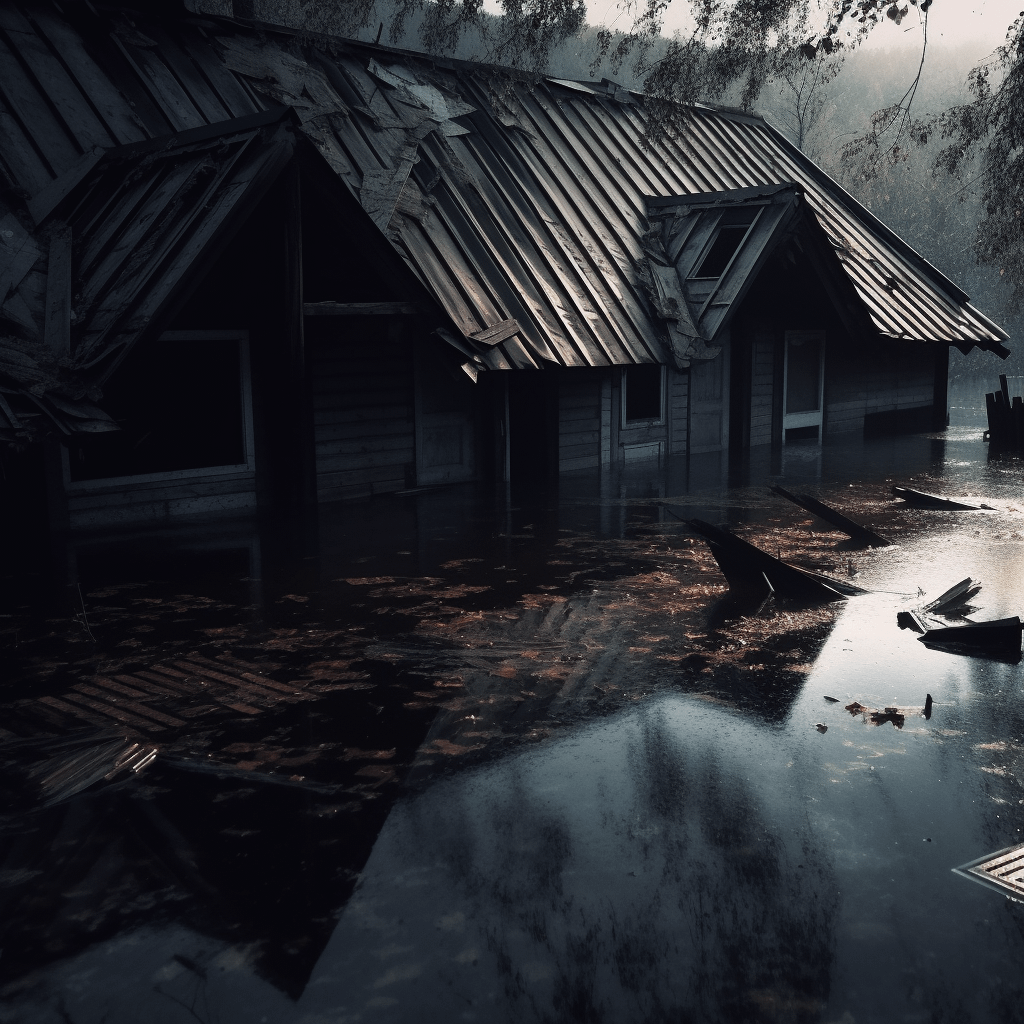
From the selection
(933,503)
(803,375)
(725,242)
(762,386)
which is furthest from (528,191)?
(933,503)

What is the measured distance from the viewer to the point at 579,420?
15.9m

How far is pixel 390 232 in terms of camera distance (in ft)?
43.3

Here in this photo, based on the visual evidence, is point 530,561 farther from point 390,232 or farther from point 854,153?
point 854,153

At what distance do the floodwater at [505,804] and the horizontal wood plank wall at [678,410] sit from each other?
8.62 meters

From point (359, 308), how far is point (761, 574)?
5.53 m

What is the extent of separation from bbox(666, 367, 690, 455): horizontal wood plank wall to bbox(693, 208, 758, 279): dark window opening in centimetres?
177

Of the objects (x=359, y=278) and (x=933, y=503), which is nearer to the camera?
(x=933, y=503)

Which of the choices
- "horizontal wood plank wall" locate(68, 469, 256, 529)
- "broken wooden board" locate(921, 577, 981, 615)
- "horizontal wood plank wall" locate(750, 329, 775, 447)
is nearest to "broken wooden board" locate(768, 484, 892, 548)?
"broken wooden board" locate(921, 577, 981, 615)

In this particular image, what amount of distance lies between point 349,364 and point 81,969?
10278 mm

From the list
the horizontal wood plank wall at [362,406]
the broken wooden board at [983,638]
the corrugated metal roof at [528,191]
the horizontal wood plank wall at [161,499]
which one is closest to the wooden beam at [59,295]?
the horizontal wood plank wall at [161,499]

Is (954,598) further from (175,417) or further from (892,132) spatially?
(892,132)

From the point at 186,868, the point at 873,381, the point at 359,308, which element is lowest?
the point at 186,868

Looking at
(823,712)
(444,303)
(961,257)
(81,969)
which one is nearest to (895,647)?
(823,712)

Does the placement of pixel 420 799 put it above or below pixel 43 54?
below
